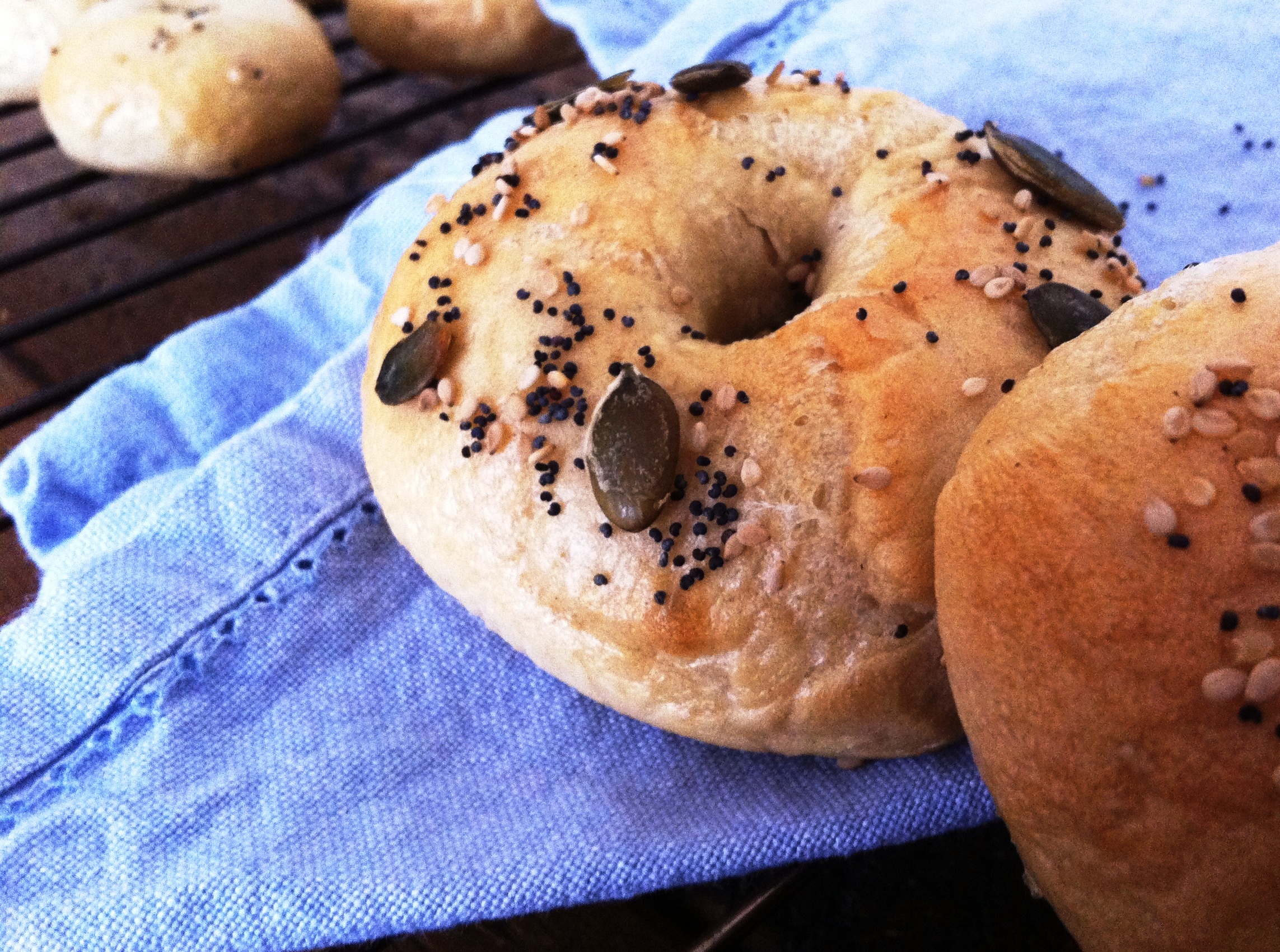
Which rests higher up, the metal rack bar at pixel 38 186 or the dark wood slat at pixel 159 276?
the metal rack bar at pixel 38 186

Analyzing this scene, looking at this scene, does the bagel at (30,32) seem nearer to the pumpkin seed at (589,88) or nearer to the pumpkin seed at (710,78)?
the pumpkin seed at (589,88)

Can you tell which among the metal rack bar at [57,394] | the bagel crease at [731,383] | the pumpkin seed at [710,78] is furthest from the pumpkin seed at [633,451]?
the metal rack bar at [57,394]

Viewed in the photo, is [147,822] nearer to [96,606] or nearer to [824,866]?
[96,606]

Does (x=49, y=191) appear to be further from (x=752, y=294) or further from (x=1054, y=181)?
(x=1054, y=181)

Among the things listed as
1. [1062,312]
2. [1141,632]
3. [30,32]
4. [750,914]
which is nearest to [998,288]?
[1062,312]

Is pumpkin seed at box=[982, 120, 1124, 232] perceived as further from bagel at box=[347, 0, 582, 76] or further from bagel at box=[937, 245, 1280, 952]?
bagel at box=[347, 0, 582, 76]

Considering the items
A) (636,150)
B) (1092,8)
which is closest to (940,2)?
(1092,8)
